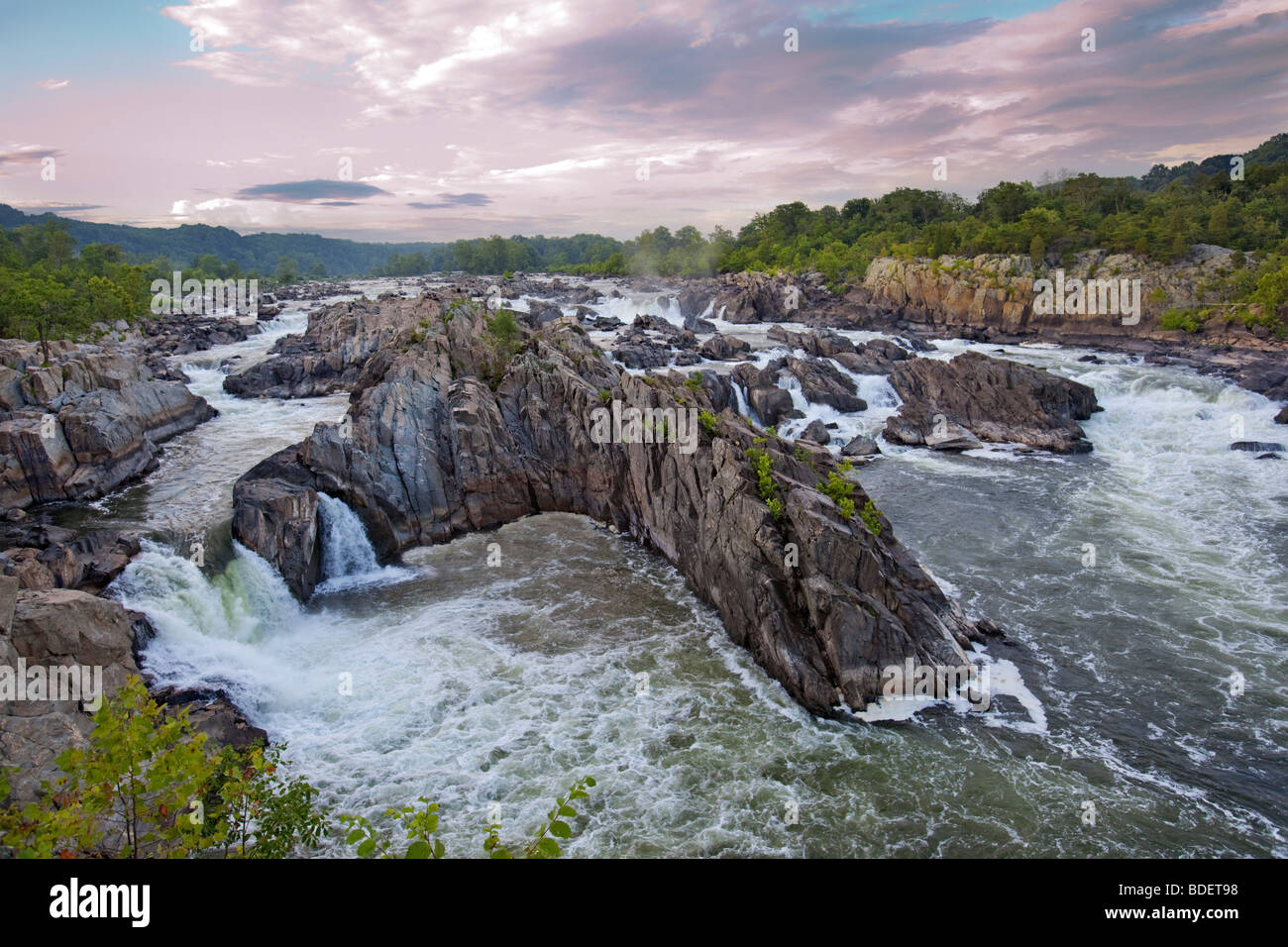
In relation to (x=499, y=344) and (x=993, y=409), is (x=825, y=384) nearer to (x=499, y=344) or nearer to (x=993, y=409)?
(x=993, y=409)

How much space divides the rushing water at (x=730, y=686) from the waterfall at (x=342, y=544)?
0.09 metres

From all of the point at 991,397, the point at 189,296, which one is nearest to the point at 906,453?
the point at 991,397

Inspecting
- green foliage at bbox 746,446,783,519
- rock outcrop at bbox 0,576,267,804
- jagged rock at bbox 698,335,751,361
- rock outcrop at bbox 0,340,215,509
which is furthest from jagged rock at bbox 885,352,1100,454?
rock outcrop at bbox 0,340,215,509

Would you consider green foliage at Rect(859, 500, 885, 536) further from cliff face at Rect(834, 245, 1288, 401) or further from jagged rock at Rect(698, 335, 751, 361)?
cliff face at Rect(834, 245, 1288, 401)

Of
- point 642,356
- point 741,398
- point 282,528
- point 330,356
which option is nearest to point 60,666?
point 282,528

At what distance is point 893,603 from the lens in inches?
784

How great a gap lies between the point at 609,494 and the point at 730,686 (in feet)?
43.4

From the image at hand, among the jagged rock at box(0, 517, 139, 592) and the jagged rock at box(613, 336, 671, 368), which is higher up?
the jagged rock at box(613, 336, 671, 368)

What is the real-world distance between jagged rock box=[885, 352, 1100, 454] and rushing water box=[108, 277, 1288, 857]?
9723 millimetres

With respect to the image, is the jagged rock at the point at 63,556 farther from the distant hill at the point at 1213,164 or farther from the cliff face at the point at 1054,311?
the distant hill at the point at 1213,164

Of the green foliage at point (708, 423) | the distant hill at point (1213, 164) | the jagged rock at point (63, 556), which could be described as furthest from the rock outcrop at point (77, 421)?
Answer: the distant hill at point (1213, 164)

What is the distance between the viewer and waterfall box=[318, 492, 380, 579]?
25.8m

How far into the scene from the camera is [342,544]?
86.0ft
